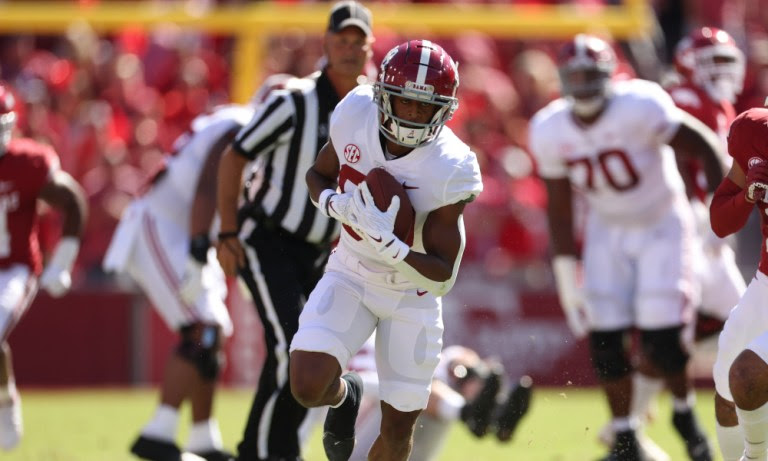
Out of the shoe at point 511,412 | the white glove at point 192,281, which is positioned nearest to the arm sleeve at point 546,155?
the shoe at point 511,412

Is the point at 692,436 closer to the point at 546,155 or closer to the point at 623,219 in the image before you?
the point at 623,219

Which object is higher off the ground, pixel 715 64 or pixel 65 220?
pixel 715 64

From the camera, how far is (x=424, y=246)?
4984mm

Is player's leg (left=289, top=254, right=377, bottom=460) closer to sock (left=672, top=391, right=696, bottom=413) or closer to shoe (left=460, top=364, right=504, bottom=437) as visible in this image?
shoe (left=460, top=364, right=504, bottom=437)

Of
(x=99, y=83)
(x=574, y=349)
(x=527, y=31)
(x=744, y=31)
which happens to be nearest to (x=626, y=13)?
(x=527, y=31)

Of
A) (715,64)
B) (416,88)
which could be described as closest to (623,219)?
(715,64)

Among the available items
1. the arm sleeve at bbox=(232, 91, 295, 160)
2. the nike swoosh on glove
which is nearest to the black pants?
the arm sleeve at bbox=(232, 91, 295, 160)

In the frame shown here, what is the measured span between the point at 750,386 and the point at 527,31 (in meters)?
7.16

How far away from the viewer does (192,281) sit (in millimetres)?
6391

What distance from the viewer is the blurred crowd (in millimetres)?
11039

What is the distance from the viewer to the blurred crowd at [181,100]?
11039 millimetres

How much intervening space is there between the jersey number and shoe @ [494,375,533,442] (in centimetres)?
128

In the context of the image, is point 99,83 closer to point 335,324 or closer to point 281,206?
point 281,206

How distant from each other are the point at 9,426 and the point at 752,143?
374cm
